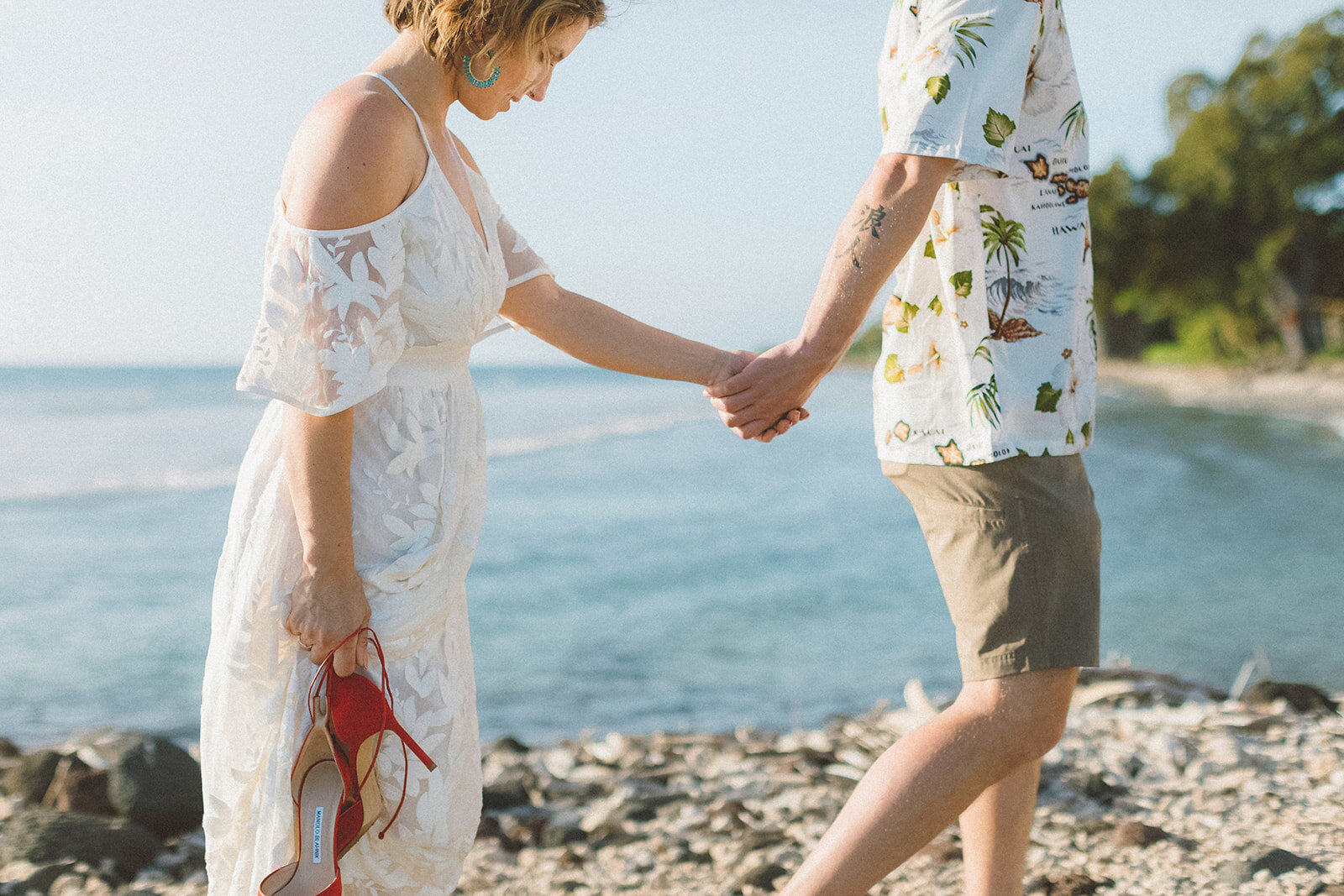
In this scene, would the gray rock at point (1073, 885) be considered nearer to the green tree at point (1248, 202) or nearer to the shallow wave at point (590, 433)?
the shallow wave at point (590, 433)

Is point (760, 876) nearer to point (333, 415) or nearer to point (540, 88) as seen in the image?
point (333, 415)

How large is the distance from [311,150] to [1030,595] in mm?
1480

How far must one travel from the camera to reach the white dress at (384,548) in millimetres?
1629

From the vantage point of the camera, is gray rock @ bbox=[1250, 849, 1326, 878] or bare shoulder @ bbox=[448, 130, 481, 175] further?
gray rock @ bbox=[1250, 849, 1326, 878]

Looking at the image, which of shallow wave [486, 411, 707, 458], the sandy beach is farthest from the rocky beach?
the sandy beach

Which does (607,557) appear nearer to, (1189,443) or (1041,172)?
(1041,172)

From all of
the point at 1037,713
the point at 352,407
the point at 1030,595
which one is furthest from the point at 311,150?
the point at 1037,713

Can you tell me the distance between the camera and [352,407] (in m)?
1.69

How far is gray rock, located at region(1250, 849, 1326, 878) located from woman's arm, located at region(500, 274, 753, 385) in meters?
1.84

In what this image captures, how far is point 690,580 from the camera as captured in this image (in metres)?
8.43

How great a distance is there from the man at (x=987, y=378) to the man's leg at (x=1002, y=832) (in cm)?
25

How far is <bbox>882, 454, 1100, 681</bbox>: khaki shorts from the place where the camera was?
194 centimetres

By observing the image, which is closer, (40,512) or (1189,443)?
(40,512)

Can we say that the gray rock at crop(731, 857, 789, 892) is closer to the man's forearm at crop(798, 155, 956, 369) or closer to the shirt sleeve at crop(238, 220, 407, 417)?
the man's forearm at crop(798, 155, 956, 369)
